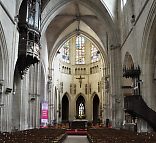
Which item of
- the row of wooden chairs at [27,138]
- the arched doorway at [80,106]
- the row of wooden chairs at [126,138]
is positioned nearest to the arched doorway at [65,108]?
the arched doorway at [80,106]

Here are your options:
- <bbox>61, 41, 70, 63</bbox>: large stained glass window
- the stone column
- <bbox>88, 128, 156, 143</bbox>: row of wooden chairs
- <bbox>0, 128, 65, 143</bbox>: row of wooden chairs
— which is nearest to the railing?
<bbox>88, 128, 156, 143</bbox>: row of wooden chairs

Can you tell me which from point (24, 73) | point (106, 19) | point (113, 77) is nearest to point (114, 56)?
point (113, 77)

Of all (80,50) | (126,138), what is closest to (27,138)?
(126,138)

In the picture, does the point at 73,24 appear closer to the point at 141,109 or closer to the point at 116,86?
the point at 116,86

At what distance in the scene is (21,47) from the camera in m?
17.1

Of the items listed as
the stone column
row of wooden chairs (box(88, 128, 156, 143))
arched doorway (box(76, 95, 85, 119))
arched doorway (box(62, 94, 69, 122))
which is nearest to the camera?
row of wooden chairs (box(88, 128, 156, 143))

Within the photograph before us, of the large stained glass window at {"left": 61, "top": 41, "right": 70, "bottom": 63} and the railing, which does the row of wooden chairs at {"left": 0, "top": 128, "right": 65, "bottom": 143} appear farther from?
the large stained glass window at {"left": 61, "top": 41, "right": 70, "bottom": 63}

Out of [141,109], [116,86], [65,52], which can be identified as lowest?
[141,109]

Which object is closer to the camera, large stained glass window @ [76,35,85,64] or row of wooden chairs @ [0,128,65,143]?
row of wooden chairs @ [0,128,65,143]

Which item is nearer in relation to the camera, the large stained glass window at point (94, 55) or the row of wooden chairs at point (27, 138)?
the row of wooden chairs at point (27, 138)

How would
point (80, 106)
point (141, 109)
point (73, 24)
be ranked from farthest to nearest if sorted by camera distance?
point (80, 106) → point (73, 24) → point (141, 109)

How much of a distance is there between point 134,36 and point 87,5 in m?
9.17

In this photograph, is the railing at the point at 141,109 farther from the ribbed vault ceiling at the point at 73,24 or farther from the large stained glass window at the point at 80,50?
the large stained glass window at the point at 80,50

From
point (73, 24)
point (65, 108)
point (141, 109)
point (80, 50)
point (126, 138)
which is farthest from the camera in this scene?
point (80, 50)
